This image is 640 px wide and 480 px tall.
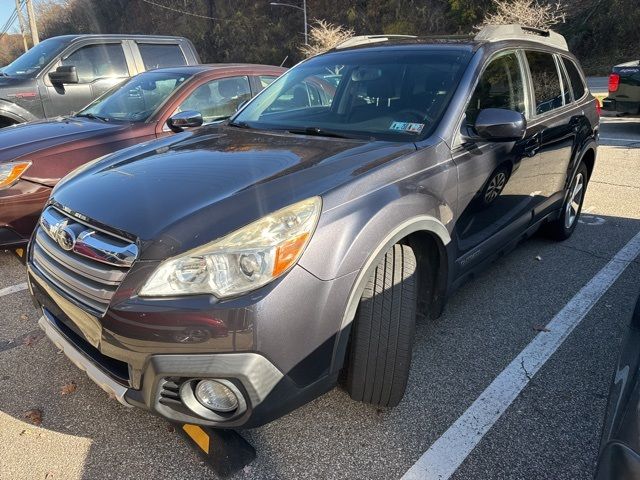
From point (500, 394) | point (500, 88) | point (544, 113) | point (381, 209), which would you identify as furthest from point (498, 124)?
point (500, 394)

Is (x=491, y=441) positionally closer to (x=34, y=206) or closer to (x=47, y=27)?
(x=34, y=206)

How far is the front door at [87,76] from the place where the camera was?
21.3 ft

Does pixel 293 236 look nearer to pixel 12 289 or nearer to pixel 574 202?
pixel 12 289

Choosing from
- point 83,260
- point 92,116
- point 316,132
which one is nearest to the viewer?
point 83,260

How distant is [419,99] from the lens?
281cm

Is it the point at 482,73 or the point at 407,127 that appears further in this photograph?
the point at 482,73

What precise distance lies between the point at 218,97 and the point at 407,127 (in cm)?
300

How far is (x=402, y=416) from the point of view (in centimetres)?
235

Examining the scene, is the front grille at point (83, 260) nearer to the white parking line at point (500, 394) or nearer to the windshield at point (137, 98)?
the white parking line at point (500, 394)

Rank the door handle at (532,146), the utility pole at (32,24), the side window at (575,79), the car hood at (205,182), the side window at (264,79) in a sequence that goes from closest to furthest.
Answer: the car hood at (205,182) → the door handle at (532,146) → the side window at (575,79) → the side window at (264,79) → the utility pole at (32,24)

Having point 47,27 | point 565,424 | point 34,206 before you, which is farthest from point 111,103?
point 47,27

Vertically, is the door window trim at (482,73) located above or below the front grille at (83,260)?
above

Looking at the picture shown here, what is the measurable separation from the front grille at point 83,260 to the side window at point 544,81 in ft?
9.64

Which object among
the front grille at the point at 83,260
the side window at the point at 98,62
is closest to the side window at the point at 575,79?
the front grille at the point at 83,260
